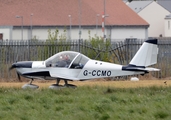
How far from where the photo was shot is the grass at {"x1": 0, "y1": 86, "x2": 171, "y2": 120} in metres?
13.5

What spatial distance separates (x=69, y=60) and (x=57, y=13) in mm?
44640

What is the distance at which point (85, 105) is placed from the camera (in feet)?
48.9

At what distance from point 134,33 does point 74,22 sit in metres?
7.31

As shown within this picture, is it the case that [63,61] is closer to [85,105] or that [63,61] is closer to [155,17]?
[85,105]

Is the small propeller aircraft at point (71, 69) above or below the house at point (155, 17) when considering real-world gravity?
below

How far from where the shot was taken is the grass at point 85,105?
13477mm

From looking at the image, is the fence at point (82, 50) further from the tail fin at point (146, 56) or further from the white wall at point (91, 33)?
the white wall at point (91, 33)

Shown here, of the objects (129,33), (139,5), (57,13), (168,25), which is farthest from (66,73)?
(139,5)

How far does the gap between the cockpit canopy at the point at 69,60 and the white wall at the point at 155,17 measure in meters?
71.5

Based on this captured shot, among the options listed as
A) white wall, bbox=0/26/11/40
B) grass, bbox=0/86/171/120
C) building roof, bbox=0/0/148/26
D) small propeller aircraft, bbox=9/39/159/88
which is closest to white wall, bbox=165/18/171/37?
building roof, bbox=0/0/148/26

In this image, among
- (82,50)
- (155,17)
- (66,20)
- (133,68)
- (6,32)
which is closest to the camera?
(133,68)

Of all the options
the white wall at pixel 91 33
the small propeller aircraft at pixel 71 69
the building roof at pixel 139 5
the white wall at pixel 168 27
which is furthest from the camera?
the building roof at pixel 139 5

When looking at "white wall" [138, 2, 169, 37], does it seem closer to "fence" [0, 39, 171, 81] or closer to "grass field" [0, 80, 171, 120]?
"fence" [0, 39, 171, 81]

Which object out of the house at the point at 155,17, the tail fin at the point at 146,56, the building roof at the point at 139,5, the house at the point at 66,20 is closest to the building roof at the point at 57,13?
the house at the point at 66,20
